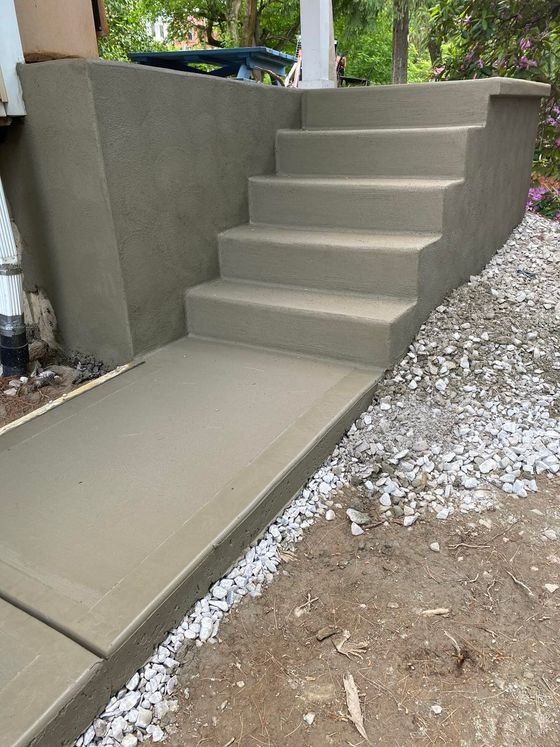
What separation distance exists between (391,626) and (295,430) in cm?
85

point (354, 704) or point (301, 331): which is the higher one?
point (301, 331)

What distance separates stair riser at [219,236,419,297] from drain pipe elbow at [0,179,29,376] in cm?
113

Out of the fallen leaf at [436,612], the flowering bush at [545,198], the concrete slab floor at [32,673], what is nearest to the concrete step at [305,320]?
the fallen leaf at [436,612]

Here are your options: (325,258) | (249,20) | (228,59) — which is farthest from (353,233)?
(249,20)

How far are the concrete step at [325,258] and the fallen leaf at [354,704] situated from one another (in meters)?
1.94

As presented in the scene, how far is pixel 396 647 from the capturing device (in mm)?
1540

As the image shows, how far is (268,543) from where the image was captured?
1.90m

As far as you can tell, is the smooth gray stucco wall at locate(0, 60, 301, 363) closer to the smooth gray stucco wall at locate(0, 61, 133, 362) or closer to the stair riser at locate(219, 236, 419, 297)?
the smooth gray stucco wall at locate(0, 61, 133, 362)

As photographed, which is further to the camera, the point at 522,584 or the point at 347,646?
the point at 522,584

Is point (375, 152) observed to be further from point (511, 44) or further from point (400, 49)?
point (400, 49)

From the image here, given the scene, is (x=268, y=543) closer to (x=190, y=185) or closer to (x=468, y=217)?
(x=190, y=185)

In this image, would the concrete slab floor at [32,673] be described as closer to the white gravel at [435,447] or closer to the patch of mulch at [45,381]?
the white gravel at [435,447]

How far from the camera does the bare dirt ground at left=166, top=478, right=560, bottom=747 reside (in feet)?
4.41

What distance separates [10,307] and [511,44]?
209 inches
